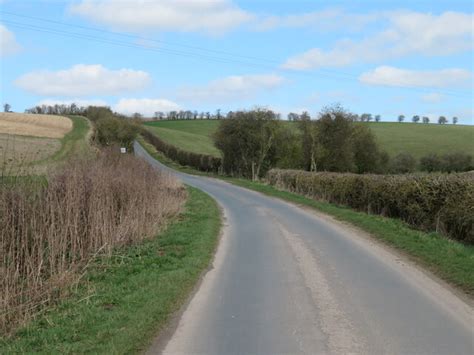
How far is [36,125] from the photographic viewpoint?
85938 millimetres

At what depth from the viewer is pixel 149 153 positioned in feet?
328

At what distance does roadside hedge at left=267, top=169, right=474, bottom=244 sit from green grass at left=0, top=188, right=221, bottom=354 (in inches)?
292

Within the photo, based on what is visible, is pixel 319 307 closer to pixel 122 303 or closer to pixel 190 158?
pixel 122 303

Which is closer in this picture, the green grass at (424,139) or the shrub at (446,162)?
the shrub at (446,162)

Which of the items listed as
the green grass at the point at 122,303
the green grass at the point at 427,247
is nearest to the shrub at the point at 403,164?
the green grass at the point at 427,247

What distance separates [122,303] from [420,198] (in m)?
12.1

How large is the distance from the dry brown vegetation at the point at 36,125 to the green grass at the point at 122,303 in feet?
209

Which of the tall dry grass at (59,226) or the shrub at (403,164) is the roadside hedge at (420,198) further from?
the shrub at (403,164)

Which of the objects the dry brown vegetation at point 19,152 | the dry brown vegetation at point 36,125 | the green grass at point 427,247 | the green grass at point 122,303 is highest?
the dry brown vegetation at point 36,125

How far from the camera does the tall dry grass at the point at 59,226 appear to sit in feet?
26.9

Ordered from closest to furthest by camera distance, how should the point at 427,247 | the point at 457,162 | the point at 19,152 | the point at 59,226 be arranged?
the point at 59,226 < the point at 427,247 < the point at 19,152 < the point at 457,162

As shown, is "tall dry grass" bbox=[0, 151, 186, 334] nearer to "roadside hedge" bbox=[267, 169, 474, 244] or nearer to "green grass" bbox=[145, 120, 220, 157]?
"roadside hedge" bbox=[267, 169, 474, 244]

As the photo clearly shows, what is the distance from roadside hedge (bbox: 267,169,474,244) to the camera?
1474 centimetres

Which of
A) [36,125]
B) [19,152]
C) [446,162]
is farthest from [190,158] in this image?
[19,152]
